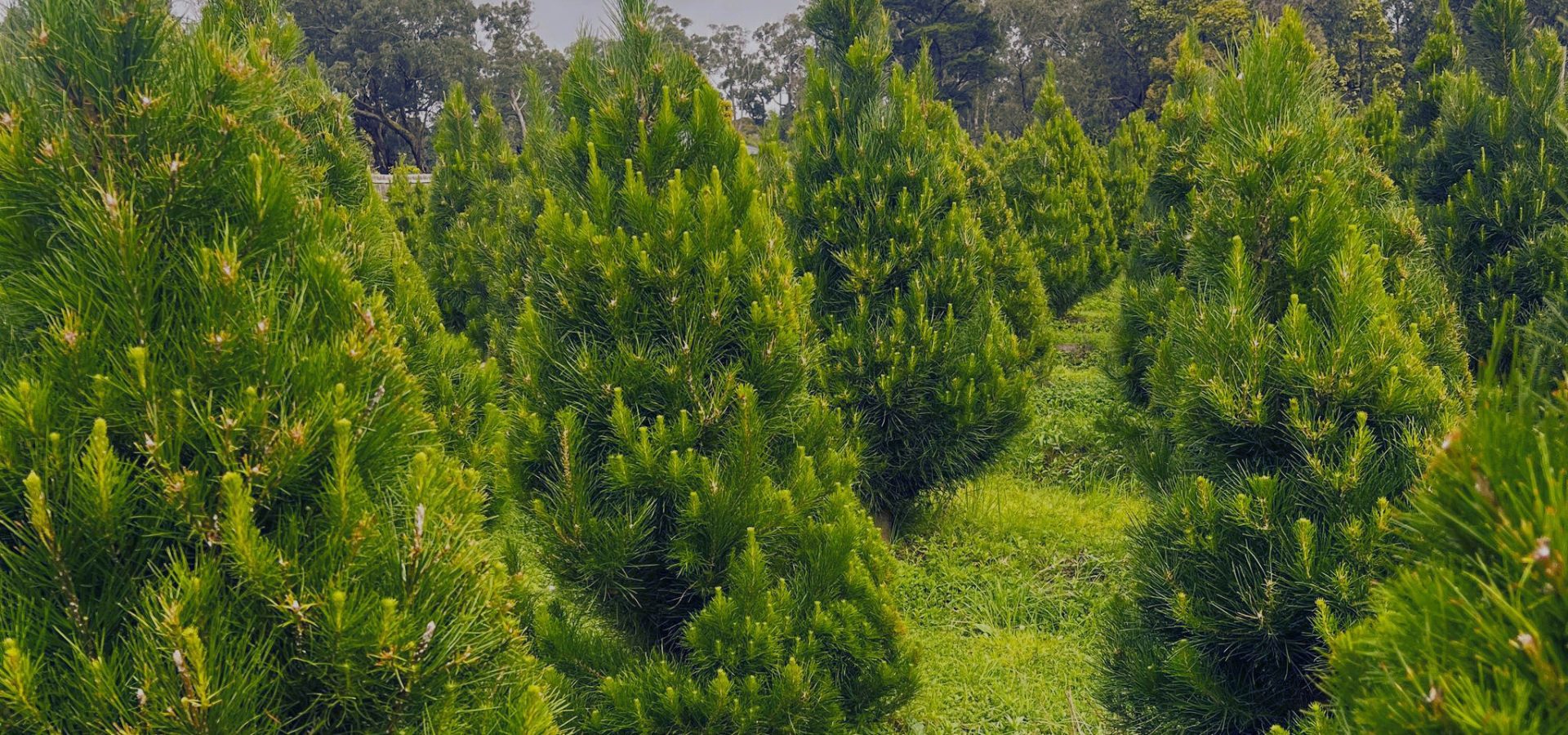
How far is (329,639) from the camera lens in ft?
6.22

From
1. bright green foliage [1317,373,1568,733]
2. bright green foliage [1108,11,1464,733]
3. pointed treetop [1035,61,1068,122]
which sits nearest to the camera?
bright green foliage [1317,373,1568,733]

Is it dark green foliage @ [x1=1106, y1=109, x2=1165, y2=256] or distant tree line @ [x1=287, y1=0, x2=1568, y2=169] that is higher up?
distant tree line @ [x1=287, y1=0, x2=1568, y2=169]

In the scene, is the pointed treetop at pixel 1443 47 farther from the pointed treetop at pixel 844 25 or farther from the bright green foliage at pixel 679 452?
the bright green foliage at pixel 679 452

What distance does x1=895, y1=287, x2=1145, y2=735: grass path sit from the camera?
5.86 m

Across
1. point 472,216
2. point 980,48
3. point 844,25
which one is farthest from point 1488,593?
point 980,48

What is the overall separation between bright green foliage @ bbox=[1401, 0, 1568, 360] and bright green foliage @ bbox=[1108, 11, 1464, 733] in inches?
150

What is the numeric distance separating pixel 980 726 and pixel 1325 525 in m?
2.87

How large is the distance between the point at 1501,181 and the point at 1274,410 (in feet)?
18.0

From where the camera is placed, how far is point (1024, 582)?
772cm

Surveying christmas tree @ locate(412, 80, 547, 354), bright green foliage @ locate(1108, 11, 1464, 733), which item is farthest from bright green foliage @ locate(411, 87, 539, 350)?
bright green foliage @ locate(1108, 11, 1464, 733)

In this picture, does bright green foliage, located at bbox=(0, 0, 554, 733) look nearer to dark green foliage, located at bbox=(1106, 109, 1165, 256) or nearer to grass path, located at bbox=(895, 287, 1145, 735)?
grass path, located at bbox=(895, 287, 1145, 735)

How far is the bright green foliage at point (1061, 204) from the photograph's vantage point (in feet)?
45.2

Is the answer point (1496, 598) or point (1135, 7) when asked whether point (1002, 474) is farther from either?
point (1135, 7)

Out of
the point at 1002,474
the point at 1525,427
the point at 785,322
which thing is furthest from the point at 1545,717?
the point at 1002,474
